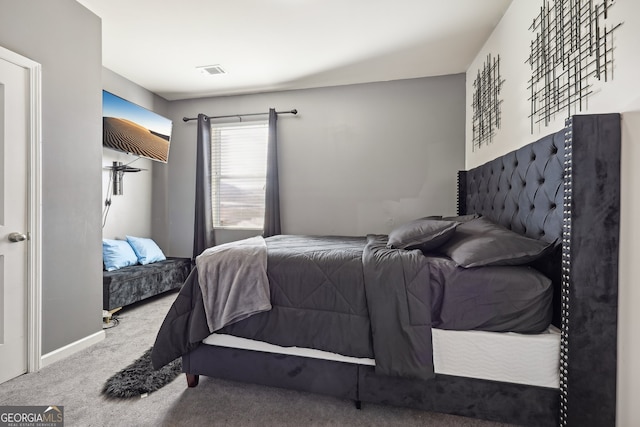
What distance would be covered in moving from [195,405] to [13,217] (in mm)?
1594

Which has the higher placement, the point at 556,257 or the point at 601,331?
the point at 556,257

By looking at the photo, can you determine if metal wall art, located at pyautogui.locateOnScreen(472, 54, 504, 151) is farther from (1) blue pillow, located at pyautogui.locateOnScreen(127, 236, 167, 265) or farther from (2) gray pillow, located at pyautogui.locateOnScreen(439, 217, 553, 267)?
(1) blue pillow, located at pyautogui.locateOnScreen(127, 236, 167, 265)

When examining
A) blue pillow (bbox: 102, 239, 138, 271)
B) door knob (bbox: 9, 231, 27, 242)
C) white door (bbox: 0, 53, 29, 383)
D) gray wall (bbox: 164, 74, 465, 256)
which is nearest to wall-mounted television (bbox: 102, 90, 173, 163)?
gray wall (bbox: 164, 74, 465, 256)

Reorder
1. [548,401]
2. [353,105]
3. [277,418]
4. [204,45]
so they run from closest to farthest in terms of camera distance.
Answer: [548,401] < [277,418] < [204,45] < [353,105]

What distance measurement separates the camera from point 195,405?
165cm

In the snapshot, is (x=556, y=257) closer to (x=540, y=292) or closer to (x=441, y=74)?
(x=540, y=292)

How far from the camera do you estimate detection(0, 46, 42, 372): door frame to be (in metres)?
1.96

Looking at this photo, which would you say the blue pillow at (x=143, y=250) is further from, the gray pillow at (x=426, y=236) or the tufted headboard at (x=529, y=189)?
the tufted headboard at (x=529, y=189)

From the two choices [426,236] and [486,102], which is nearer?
[426,236]

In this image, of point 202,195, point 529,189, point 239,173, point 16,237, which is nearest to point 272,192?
point 239,173

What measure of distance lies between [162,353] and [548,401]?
1.93 meters

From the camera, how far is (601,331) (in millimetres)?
1263

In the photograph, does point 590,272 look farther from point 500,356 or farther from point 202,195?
point 202,195

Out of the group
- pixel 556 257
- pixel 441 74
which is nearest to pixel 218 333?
pixel 556 257
